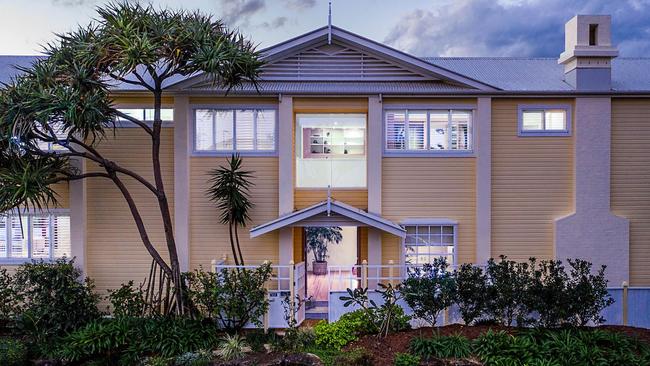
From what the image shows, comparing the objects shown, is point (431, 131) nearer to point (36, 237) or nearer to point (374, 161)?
point (374, 161)

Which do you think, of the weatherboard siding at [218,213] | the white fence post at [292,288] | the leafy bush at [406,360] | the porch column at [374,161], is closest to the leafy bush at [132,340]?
the white fence post at [292,288]

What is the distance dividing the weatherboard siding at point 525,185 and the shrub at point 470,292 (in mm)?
3078

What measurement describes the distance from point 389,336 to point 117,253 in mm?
7780

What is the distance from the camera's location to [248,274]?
9180 mm

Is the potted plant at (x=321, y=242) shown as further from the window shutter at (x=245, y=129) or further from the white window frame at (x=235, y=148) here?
the window shutter at (x=245, y=129)

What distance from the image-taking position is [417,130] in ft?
38.2

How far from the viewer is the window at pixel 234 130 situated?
455 inches

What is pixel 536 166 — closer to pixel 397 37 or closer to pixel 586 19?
pixel 586 19

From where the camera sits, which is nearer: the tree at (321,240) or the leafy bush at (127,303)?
the leafy bush at (127,303)

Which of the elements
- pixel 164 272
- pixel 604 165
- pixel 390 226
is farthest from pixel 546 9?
pixel 164 272

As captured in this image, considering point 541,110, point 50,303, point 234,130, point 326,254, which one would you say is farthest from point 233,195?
point 541,110

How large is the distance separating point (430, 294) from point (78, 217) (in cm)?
939

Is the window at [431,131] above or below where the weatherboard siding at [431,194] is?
above

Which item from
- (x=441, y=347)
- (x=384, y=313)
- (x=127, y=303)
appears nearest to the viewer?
(x=441, y=347)
